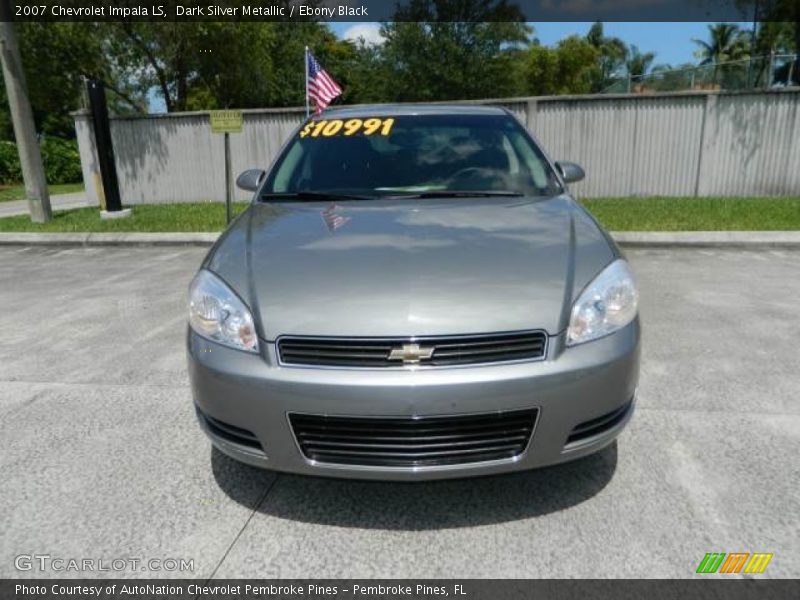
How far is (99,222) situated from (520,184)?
371 inches

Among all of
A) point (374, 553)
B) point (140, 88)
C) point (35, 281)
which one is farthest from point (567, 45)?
point (374, 553)

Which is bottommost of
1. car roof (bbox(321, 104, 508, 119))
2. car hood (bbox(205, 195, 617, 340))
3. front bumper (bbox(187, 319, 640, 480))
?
front bumper (bbox(187, 319, 640, 480))

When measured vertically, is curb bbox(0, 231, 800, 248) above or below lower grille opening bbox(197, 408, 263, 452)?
below

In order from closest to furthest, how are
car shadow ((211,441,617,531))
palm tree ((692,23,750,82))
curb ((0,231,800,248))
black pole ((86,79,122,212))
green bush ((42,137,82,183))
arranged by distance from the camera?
car shadow ((211,441,617,531)) < curb ((0,231,800,248)) < black pole ((86,79,122,212)) < green bush ((42,137,82,183)) < palm tree ((692,23,750,82))

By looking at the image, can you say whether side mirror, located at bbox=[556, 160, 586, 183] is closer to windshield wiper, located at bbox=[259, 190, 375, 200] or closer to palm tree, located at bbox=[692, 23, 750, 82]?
windshield wiper, located at bbox=[259, 190, 375, 200]

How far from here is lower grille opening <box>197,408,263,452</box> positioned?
81.0 inches

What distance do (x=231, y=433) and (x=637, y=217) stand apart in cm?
835

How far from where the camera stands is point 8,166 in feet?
75.0

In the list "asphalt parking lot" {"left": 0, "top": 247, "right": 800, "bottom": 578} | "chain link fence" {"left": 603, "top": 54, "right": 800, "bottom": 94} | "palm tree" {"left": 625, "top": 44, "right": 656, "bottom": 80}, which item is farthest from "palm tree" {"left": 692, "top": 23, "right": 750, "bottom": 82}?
"asphalt parking lot" {"left": 0, "top": 247, "right": 800, "bottom": 578}

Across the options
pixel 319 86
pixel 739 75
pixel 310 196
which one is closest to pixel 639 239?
pixel 310 196

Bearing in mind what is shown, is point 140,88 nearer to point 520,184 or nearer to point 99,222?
point 99,222

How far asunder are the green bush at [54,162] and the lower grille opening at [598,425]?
→ 26.9 meters

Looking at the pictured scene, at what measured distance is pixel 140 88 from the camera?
19.1 metres

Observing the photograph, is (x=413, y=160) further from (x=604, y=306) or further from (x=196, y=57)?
(x=196, y=57)
